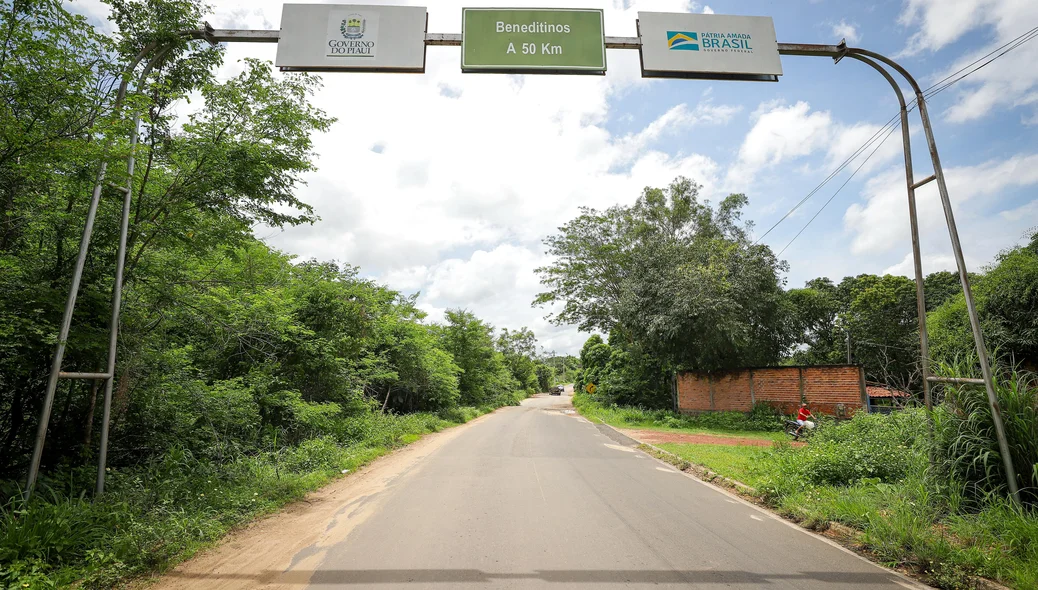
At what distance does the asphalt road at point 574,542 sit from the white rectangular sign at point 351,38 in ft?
17.2

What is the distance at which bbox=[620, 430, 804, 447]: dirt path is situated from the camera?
1348 centimetres

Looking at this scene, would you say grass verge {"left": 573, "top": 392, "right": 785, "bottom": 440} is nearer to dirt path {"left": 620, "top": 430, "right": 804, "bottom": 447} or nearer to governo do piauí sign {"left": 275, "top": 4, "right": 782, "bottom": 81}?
dirt path {"left": 620, "top": 430, "right": 804, "bottom": 447}

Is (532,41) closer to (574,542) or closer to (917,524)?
(574,542)

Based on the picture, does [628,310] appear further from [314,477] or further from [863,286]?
[863,286]

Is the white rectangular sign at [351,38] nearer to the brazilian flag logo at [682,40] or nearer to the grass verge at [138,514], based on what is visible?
the brazilian flag logo at [682,40]

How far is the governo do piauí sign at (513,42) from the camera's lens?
523 cm

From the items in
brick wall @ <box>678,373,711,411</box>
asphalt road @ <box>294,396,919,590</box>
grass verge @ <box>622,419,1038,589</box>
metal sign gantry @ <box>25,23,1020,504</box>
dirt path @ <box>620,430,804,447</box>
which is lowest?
dirt path @ <box>620,430,804,447</box>

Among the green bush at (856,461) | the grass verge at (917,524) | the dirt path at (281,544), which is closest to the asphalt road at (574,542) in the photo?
the dirt path at (281,544)

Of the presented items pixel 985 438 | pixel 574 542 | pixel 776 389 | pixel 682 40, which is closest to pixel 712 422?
pixel 776 389

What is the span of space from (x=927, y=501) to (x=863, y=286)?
1472 inches

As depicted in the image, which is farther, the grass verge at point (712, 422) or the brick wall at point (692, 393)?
the brick wall at point (692, 393)

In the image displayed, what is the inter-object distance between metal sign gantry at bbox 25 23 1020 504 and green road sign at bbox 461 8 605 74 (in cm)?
21

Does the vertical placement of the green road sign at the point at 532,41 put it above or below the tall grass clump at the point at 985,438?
above

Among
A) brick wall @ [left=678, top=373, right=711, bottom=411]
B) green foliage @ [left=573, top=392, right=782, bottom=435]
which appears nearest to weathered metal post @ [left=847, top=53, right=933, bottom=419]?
green foliage @ [left=573, top=392, right=782, bottom=435]
